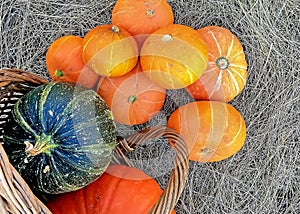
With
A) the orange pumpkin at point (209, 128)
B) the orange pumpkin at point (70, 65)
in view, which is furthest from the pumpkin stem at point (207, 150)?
the orange pumpkin at point (70, 65)

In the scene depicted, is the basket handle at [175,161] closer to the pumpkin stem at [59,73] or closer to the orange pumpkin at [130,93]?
the orange pumpkin at [130,93]

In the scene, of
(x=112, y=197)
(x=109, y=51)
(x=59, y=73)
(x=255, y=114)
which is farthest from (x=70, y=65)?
(x=255, y=114)

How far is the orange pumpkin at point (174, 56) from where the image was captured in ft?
4.12

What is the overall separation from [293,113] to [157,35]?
0.62 m

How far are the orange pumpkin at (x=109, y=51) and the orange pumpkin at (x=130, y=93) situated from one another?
39 mm

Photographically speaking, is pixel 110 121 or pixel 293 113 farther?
pixel 293 113

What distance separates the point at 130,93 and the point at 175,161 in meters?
0.25

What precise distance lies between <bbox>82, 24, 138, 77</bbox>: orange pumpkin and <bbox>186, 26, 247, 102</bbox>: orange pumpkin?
222 millimetres

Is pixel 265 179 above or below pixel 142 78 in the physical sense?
below

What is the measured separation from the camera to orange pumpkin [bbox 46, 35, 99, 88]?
4.37 ft

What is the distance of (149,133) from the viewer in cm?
133

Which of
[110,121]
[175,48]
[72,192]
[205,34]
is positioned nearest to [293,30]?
[205,34]

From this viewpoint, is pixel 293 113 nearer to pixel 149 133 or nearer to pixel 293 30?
pixel 293 30

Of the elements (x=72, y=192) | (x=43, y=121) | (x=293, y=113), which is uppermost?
(x=43, y=121)
